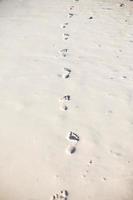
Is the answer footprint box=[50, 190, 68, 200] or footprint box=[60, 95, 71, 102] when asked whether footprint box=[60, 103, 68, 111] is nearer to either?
footprint box=[60, 95, 71, 102]

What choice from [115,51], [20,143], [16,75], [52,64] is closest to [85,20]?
[115,51]

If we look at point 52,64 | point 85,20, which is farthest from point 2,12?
point 52,64

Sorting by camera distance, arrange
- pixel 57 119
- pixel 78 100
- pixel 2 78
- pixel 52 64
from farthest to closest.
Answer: pixel 52 64
pixel 2 78
pixel 78 100
pixel 57 119

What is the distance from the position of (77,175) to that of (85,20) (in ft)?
12.0

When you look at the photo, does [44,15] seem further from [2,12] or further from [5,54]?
[5,54]

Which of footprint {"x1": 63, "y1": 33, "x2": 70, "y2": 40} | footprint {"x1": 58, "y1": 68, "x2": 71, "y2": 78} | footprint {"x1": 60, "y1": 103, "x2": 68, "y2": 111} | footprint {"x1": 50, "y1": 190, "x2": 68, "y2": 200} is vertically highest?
footprint {"x1": 58, "y1": 68, "x2": 71, "y2": 78}

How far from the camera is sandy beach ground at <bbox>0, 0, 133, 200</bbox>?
315cm

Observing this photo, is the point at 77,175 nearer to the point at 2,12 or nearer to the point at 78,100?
the point at 78,100

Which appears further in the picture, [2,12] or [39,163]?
[2,12]

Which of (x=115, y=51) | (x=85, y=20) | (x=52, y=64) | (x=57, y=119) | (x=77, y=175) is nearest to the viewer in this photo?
(x=77, y=175)

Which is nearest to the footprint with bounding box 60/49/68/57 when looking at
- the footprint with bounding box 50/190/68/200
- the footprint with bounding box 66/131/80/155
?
the footprint with bounding box 66/131/80/155

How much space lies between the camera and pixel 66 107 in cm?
402

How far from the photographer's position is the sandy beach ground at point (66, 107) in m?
3.15

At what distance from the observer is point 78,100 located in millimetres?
4141
